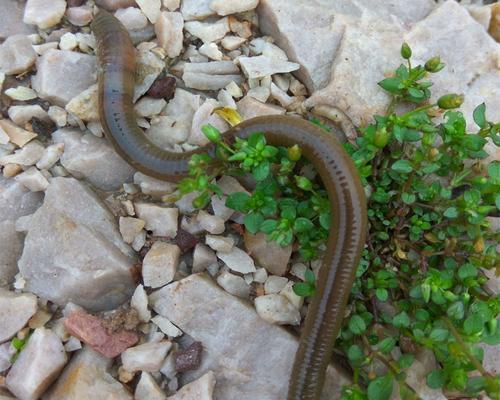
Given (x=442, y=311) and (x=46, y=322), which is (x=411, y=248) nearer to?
(x=442, y=311)

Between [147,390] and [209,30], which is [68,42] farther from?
[147,390]

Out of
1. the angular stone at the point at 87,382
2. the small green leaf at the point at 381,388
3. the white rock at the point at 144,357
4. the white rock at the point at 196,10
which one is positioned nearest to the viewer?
the small green leaf at the point at 381,388

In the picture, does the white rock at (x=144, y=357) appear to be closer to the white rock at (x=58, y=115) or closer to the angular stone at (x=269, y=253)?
the angular stone at (x=269, y=253)

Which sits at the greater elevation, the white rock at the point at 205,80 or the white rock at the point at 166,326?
the white rock at the point at 205,80

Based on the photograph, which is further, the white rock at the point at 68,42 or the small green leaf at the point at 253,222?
the white rock at the point at 68,42

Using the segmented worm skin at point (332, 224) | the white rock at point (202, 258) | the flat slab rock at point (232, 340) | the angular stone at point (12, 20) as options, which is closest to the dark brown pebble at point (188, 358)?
the flat slab rock at point (232, 340)

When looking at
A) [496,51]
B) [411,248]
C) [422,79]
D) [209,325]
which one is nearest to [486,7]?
[496,51]

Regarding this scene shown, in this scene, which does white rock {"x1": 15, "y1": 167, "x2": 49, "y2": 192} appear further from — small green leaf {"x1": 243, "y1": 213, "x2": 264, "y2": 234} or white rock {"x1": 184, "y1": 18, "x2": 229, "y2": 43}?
white rock {"x1": 184, "y1": 18, "x2": 229, "y2": 43}
